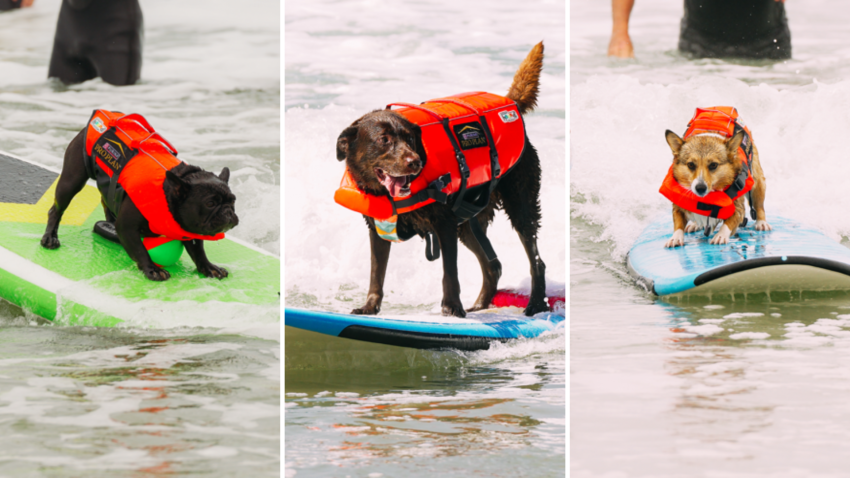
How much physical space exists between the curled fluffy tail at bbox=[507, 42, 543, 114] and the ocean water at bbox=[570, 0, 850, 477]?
1.13 meters

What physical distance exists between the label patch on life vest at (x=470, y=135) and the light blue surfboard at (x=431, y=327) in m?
0.76

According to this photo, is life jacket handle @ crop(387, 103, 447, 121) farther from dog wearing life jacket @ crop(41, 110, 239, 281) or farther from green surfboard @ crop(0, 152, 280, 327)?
green surfboard @ crop(0, 152, 280, 327)

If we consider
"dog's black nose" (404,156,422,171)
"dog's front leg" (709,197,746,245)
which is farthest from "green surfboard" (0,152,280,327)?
"dog's front leg" (709,197,746,245)

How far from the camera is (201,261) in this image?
167 inches

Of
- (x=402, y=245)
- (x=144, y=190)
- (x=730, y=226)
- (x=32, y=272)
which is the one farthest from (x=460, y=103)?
(x=32, y=272)

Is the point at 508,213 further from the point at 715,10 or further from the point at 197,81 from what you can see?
the point at 197,81

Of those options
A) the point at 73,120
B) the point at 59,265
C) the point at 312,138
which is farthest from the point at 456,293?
the point at 73,120

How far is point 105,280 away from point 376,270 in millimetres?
1661

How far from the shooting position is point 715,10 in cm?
673

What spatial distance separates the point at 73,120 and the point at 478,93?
4962 millimetres

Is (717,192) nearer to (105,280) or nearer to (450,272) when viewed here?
(450,272)

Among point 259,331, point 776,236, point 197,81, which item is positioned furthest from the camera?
point 197,81

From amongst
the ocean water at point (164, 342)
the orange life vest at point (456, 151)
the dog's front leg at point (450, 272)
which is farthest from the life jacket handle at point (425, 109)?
the ocean water at point (164, 342)

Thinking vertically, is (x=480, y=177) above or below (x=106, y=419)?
above
